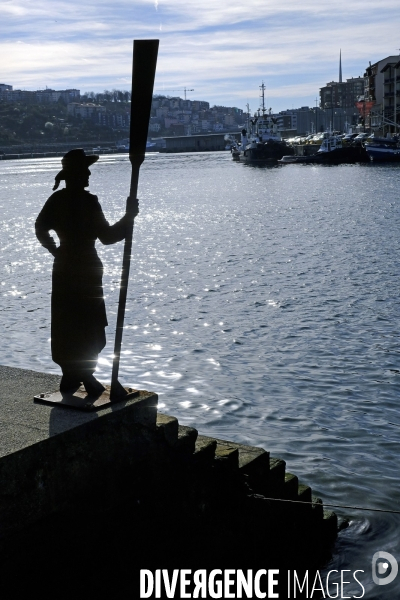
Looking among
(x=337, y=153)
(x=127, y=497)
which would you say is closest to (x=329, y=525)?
Answer: (x=127, y=497)

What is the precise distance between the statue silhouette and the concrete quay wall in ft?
1.18

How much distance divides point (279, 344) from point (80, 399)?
27.4ft

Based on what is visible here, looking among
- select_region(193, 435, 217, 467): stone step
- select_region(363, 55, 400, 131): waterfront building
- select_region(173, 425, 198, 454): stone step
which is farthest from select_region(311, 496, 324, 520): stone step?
select_region(363, 55, 400, 131): waterfront building

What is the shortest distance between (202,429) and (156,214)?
38841mm

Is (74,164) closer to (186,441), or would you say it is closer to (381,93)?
(186,441)

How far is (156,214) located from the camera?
157 feet

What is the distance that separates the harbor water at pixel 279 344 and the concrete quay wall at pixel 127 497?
1.07 m

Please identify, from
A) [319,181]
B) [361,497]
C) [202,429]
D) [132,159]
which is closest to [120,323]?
[132,159]

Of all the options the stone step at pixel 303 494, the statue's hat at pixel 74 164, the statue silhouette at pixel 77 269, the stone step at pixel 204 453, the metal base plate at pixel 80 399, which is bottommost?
the stone step at pixel 303 494

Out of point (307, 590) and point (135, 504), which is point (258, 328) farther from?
point (135, 504)

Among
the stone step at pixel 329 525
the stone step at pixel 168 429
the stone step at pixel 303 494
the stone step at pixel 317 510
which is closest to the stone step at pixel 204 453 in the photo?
the stone step at pixel 168 429

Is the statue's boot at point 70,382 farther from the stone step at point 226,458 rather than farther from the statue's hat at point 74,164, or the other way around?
the statue's hat at point 74,164

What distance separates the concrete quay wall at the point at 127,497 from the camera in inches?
172

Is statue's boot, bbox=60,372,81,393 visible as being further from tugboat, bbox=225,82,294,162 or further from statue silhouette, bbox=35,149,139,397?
tugboat, bbox=225,82,294,162
